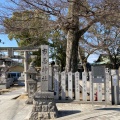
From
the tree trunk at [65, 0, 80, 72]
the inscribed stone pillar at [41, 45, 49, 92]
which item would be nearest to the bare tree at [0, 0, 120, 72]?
the tree trunk at [65, 0, 80, 72]

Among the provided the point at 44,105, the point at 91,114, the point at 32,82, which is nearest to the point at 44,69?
the point at 44,105

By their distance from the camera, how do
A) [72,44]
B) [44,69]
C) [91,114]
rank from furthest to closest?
[72,44] → [91,114] → [44,69]

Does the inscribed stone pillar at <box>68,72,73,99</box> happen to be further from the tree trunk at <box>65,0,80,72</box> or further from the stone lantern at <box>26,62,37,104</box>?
the stone lantern at <box>26,62,37,104</box>

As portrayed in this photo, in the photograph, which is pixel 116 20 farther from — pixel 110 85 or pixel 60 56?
pixel 60 56

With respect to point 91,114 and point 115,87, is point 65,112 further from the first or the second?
point 115,87

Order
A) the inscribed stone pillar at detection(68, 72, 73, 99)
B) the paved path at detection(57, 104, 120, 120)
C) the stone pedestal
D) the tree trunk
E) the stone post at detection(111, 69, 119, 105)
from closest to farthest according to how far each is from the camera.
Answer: the paved path at detection(57, 104, 120, 120) → the stone pedestal → the stone post at detection(111, 69, 119, 105) → the inscribed stone pillar at detection(68, 72, 73, 99) → the tree trunk

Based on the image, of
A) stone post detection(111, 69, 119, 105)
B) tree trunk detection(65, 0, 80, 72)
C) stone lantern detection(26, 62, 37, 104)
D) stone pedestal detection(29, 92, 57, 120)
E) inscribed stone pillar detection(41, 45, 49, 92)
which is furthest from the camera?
tree trunk detection(65, 0, 80, 72)

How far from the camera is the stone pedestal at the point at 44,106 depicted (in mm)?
7516

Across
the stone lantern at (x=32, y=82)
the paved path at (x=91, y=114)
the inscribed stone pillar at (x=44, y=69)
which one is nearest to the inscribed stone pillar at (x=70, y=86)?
the paved path at (x=91, y=114)

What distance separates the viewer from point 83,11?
10.6 metres

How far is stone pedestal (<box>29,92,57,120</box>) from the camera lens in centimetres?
752

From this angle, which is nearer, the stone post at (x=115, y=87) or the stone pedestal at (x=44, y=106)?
the stone pedestal at (x=44, y=106)

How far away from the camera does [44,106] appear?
24.9 feet

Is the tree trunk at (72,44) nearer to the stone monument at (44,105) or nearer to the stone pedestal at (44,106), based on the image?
the stone monument at (44,105)
